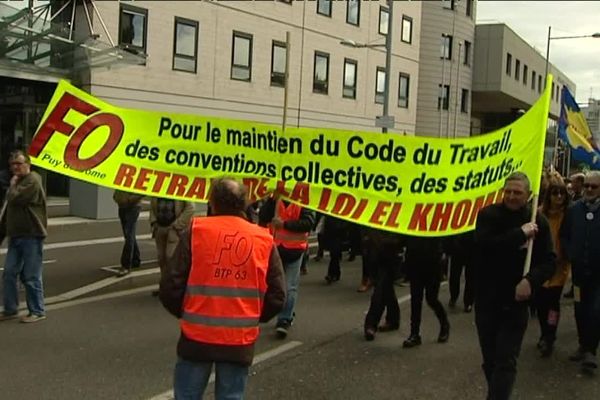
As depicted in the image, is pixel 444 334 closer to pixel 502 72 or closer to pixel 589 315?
pixel 589 315

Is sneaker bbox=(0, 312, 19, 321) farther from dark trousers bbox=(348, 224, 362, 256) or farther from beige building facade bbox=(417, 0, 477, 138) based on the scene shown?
beige building facade bbox=(417, 0, 477, 138)

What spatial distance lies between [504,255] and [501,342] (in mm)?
549

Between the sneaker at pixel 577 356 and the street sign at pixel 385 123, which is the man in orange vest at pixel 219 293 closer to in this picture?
the sneaker at pixel 577 356

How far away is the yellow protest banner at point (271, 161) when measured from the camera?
5.95 meters

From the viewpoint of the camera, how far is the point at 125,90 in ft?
64.3

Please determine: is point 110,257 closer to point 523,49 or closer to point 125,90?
point 125,90

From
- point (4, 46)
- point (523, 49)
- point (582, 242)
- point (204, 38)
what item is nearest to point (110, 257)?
point (4, 46)

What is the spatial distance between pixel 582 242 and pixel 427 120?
104 ft

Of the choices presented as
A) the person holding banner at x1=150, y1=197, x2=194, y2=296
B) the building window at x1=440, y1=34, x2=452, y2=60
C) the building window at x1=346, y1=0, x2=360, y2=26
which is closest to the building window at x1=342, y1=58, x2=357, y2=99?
the building window at x1=346, y1=0, x2=360, y2=26

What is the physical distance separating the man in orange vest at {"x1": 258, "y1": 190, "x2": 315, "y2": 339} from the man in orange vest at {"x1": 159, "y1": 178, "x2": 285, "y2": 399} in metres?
3.23

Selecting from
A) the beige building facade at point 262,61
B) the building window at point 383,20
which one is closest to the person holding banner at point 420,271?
the beige building facade at point 262,61

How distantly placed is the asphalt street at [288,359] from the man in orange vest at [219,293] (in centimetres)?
171

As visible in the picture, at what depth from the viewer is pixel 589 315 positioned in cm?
590

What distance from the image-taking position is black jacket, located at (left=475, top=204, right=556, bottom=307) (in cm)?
438
